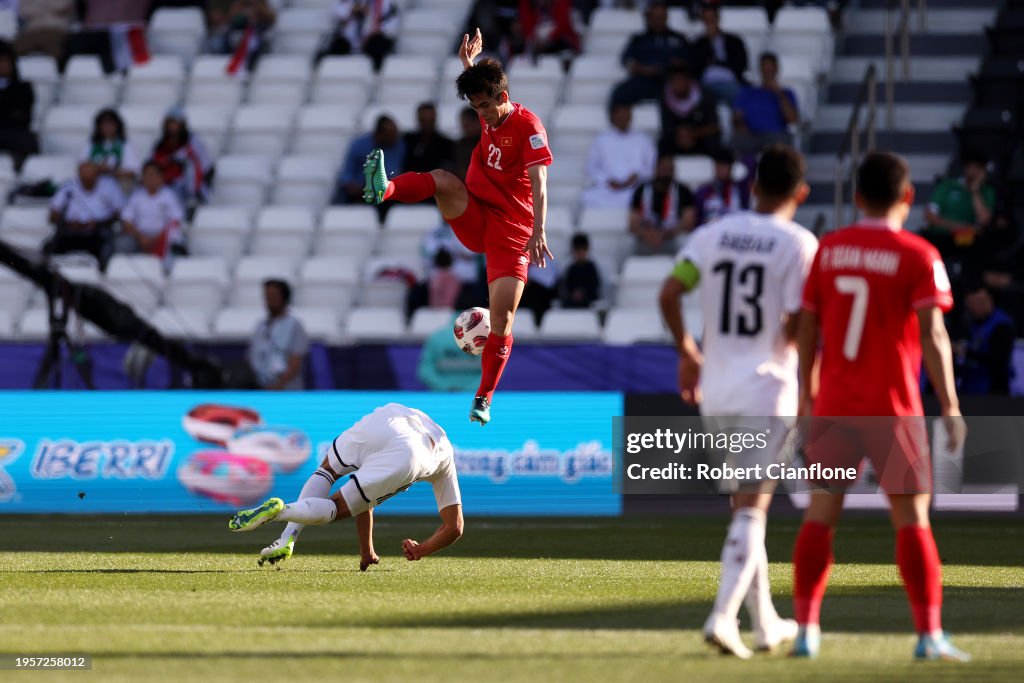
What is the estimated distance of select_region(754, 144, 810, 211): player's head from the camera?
6.93 m

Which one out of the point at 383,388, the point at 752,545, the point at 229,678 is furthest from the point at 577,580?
the point at 383,388

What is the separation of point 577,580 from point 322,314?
30.7 ft

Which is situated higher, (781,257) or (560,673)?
(781,257)

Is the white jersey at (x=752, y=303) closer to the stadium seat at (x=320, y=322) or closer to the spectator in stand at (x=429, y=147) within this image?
the stadium seat at (x=320, y=322)

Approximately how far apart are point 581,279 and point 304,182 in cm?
438

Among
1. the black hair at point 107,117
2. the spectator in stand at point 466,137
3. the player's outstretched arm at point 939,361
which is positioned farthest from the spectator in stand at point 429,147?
the player's outstretched arm at point 939,361

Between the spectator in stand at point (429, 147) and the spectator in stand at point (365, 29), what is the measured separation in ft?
9.36

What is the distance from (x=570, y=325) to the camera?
1775 centimetres

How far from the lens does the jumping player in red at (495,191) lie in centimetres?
1071

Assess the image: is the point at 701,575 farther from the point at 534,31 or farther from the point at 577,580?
the point at 534,31

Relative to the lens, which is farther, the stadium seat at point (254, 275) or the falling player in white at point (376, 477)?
the stadium seat at point (254, 275)

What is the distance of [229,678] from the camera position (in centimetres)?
596

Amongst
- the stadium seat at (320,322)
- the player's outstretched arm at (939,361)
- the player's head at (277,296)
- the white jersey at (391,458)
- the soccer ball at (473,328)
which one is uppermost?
the player's outstretched arm at (939,361)

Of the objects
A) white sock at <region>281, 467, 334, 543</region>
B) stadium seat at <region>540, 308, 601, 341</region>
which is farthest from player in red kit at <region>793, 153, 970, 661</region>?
stadium seat at <region>540, 308, 601, 341</region>
